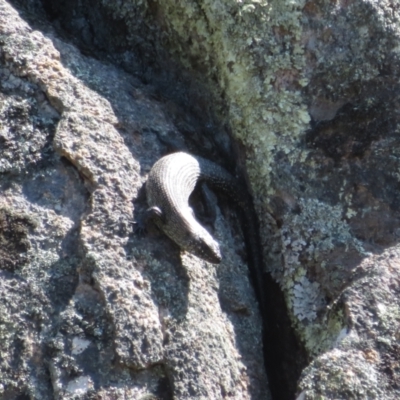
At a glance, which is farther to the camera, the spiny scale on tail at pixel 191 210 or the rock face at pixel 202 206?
the spiny scale on tail at pixel 191 210

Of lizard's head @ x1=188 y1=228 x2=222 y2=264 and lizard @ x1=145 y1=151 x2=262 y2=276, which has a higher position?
lizard @ x1=145 y1=151 x2=262 y2=276

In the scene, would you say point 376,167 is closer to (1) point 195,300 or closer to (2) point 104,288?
(1) point 195,300

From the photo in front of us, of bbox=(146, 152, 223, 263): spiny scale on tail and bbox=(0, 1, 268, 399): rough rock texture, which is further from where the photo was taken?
bbox=(146, 152, 223, 263): spiny scale on tail

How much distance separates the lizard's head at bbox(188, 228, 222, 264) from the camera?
11.7 ft

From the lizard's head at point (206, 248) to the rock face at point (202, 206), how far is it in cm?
7

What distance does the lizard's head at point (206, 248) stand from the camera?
11.7 ft

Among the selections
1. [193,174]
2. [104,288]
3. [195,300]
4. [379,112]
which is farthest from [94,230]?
[379,112]

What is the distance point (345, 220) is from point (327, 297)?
364 millimetres

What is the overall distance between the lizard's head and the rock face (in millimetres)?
68

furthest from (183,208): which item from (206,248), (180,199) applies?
(206,248)

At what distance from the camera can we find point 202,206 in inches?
166

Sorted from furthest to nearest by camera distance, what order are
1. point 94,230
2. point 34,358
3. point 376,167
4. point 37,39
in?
point 37,39 → point 376,167 → point 94,230 → point 34,358

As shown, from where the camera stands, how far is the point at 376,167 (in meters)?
3.69

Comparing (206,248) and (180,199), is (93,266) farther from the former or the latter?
(180,199)
